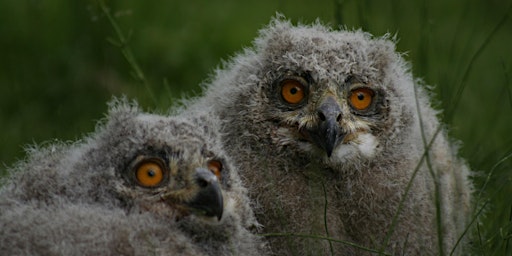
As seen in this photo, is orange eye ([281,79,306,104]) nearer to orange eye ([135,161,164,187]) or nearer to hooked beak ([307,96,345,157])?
hooked beak ([307,96,345,157])

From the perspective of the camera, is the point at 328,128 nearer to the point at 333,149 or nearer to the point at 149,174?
the point at 333,149

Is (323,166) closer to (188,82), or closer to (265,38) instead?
(265,38)

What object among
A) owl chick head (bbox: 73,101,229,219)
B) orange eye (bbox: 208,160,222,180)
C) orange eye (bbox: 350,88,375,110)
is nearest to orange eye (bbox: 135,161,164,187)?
owl chick head (bbox: 73,101,229,219)

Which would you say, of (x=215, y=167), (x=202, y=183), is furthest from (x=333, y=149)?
(x=202, y=183)

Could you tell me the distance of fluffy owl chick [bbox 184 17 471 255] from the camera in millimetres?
6172

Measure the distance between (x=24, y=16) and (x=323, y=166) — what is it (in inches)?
207

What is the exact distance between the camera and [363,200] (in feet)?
20.8

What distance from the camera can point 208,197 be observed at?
17.3 feet

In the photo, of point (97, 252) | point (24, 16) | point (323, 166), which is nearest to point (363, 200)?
point (323, 166)

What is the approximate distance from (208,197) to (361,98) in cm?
153

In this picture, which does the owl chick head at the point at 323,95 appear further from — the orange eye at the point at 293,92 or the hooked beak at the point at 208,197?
the hooked beak at the point at 208,197

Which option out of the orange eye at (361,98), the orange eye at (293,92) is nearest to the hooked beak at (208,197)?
the orange eye at (293,92)

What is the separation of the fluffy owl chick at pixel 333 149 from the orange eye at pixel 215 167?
25.2 inches

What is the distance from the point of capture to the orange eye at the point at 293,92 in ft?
20.7
